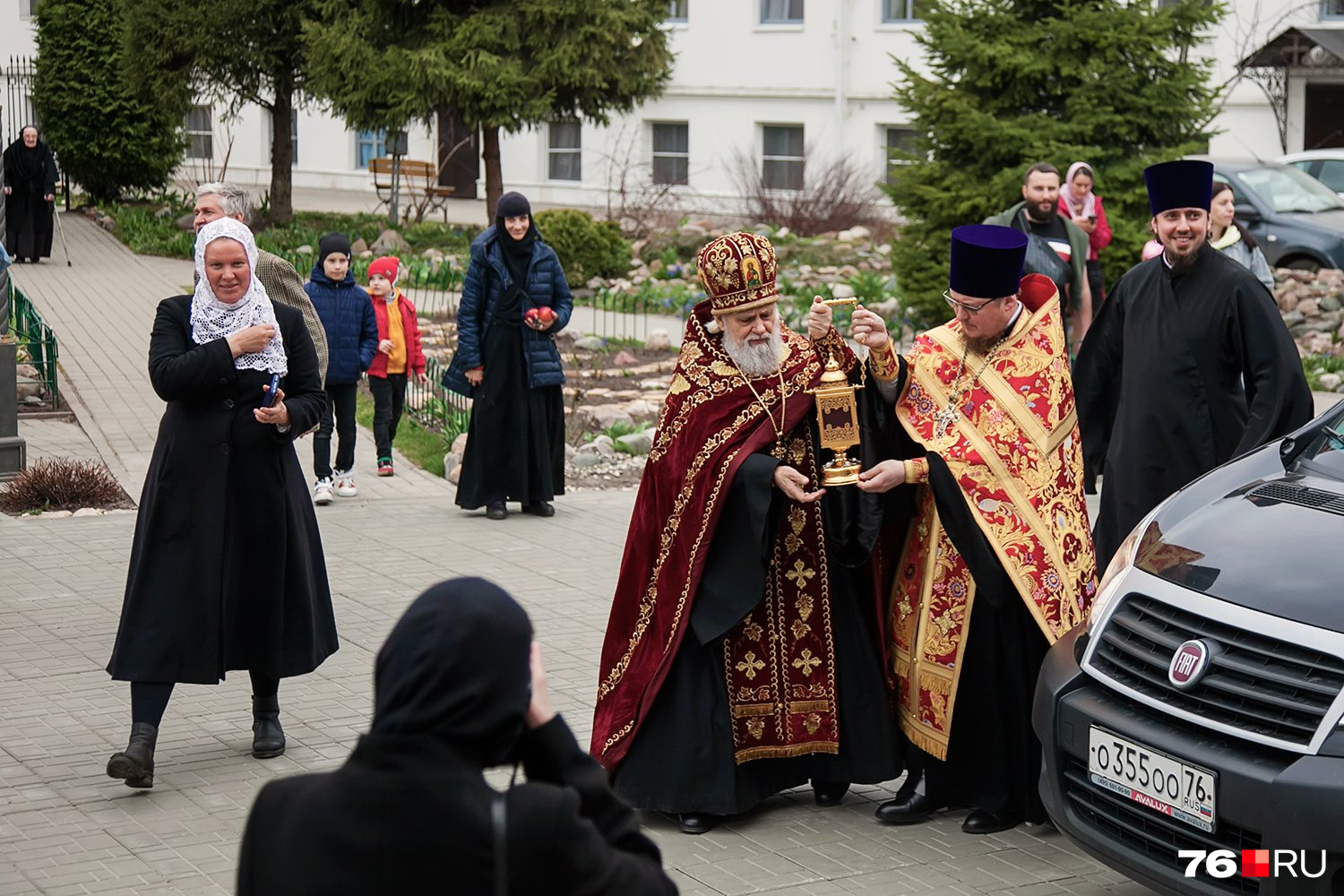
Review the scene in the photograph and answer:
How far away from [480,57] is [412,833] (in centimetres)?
2348

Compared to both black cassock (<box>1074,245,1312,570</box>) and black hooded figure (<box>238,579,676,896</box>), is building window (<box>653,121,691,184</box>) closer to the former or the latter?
black cassock (<box>1074,245,1312,570</box>)

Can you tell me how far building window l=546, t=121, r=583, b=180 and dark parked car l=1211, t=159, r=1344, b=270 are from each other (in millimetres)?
18951

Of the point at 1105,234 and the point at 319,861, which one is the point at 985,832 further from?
the point at 1105,234

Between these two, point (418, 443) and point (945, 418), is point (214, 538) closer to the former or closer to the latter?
point (945, 418)

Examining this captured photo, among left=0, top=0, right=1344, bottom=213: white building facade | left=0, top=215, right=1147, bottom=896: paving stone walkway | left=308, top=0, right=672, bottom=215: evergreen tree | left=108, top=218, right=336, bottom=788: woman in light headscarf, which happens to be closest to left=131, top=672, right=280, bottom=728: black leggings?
left=108, top=218, right=336, bottom=788: woman in light headscarf

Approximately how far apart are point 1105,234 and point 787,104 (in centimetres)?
2251

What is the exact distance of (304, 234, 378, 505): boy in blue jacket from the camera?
11.0 m

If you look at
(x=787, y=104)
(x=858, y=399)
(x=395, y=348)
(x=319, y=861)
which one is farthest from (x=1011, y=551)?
(x=787, y=104)

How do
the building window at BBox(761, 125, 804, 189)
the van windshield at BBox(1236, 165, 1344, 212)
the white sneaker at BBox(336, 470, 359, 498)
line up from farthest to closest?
the building window at BBox(761, 125, 804, 189) → the van windshield at BBox(1236, 165, 1344, 212) → the white sneaker at BBox(336, 470, 359, 498)

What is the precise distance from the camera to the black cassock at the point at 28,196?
22.7m

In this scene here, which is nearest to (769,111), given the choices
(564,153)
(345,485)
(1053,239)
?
(564,153)

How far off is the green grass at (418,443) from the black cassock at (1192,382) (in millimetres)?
6807

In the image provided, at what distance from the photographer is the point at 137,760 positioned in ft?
19.0

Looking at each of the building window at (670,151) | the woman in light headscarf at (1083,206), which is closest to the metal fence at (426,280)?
the woman in light headscarf at (1083,206)
